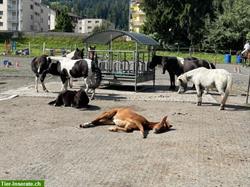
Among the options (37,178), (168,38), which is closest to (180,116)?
(37,178)

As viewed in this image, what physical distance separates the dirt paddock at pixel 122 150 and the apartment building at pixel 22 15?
370ft

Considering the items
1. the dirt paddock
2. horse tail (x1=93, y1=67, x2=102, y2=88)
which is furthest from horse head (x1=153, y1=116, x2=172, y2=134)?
horse tail (x1=93, y1=67, x2=102, y2=88)

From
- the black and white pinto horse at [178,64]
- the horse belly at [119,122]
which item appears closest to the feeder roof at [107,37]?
the black and white pinto horse at [178,64]

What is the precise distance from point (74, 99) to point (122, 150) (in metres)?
5.60

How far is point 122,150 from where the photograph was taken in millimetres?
9188

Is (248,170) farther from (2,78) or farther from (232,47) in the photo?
(232,47)

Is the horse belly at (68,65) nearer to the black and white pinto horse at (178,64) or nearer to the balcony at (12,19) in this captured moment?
the black and white pinto horse at (178,64)

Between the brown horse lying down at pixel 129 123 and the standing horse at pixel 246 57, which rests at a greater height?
the standing horse at pixel 246 57

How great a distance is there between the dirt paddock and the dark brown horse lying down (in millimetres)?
307

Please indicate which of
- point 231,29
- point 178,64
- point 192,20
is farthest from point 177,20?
point 178,64

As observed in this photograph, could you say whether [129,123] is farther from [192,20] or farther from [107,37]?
[192,20]

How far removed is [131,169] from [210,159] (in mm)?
1675

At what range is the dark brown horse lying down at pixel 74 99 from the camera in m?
14.4

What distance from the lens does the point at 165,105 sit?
15953 millimetres
